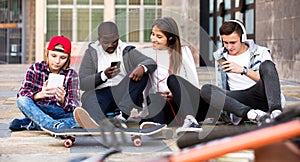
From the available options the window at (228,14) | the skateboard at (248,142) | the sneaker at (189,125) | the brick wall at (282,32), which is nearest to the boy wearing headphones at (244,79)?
the sneaker at (189,125)

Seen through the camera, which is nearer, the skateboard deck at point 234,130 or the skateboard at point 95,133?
the skateboard deck at point 234,130

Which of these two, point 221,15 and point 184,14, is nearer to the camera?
point 221,15

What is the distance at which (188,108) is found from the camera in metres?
5.25

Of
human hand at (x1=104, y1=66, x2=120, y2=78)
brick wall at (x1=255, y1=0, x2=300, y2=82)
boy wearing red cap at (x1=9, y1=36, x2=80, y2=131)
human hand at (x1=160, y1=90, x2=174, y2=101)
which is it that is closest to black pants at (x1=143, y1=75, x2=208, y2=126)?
human hand at (x1=160, y1=90, x2=174, y2=101)

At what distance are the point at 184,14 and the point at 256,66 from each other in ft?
53.7

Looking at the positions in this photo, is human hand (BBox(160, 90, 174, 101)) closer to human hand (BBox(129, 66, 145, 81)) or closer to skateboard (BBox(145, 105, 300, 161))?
human hand (BBox(129, 66, 145, 81))

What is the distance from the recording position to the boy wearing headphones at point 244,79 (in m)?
4.88

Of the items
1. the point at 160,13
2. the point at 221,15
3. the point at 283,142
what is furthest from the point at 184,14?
the point at 283,142

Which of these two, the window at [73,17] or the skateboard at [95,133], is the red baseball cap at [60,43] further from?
the window at [73,17]

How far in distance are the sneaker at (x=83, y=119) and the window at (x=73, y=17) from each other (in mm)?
17975

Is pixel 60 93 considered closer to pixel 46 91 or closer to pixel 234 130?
pixel 46 91

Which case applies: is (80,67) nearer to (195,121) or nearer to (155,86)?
(155,86)

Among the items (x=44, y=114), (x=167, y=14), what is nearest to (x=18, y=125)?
(x=44, y=114)

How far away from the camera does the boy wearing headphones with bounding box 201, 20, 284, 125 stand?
4.88 metres
